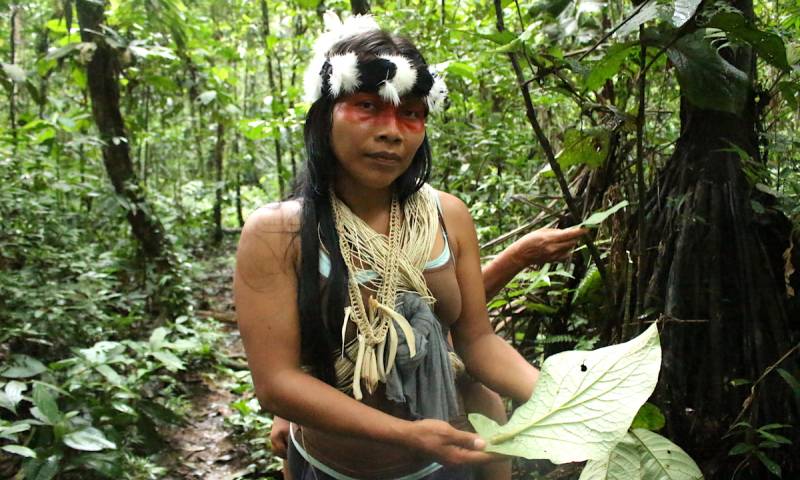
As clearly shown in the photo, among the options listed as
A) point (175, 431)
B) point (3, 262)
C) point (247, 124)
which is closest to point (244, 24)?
point (247, 124)

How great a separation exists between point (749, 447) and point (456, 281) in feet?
2.90

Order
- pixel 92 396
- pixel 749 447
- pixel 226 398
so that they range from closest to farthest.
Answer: pixel 749 447 → pixel 92 396 → pixel 226 398

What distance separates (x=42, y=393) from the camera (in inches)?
90.9

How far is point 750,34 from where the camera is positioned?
1172 millimetres

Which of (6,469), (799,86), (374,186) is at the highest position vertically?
(799,86)

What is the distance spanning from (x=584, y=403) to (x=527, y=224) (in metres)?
1.62

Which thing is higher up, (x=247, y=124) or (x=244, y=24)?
(x=244, y=24)

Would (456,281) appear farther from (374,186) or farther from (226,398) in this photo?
(226,398)

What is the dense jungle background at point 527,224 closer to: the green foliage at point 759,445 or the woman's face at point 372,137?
the green foliage at point 759,445

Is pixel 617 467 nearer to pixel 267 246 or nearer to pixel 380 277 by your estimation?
pixel 380 277

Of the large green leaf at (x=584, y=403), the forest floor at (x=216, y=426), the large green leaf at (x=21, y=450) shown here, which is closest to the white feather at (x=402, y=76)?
the large green leaf at (x=584, y=403)

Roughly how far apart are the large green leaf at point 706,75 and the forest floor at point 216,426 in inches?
96.8

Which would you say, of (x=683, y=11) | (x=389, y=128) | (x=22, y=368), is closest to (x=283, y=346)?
(x=389, y=128)

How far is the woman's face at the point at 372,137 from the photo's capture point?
4.37 ft
